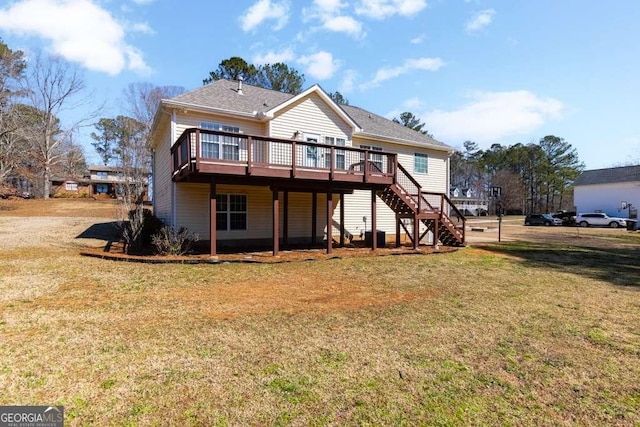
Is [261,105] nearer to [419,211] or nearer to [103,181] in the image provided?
[419,211]

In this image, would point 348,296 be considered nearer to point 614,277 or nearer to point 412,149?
point 614,277

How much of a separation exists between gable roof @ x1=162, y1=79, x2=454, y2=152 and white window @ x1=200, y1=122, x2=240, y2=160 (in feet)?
2.11

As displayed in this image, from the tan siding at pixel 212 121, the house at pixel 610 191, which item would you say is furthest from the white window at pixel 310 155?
the house at pixel 610 191

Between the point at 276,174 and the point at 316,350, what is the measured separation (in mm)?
7657

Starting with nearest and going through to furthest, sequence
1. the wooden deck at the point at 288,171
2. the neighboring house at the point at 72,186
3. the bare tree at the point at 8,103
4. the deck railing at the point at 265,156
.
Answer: the deck railing at the point at 265,156 < the wooden deck at the point at 288,171 < the bare tree at the point at 8,103 < the neighboring house at the point at 72,186

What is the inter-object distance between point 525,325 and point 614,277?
262 inches

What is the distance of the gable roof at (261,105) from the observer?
537 inches

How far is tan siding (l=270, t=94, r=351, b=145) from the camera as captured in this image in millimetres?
14688

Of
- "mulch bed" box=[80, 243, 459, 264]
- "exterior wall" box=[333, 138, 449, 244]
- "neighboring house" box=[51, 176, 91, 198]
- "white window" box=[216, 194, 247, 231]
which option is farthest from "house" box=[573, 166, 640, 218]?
"neighboring house" box=[51, 176, 91, 198]

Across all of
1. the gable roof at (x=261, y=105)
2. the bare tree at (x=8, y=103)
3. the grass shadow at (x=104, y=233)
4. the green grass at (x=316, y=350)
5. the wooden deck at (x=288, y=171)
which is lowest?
the green grass at (x=316, y=350)

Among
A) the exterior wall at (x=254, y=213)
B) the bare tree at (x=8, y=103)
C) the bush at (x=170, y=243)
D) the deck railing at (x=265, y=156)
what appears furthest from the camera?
the bare tree at (x=8, y=103)

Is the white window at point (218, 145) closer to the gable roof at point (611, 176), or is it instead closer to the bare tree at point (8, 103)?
the bare tree at point (8, 103)

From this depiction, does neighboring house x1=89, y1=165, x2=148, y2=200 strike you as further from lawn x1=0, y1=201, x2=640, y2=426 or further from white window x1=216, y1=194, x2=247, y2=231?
lawn x1=0, y1=201, x2=640, y2=426

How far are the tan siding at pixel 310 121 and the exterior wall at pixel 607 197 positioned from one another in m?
38.7
